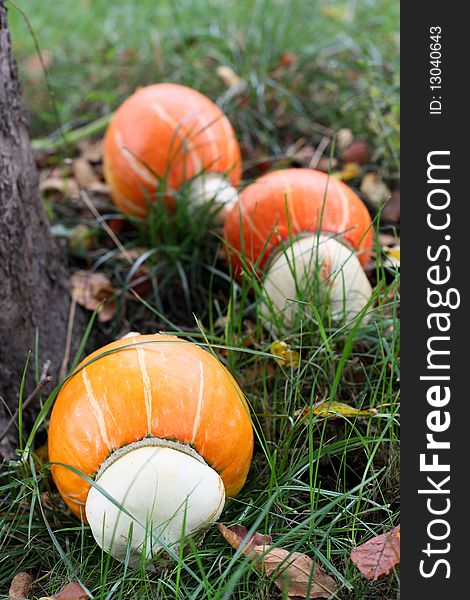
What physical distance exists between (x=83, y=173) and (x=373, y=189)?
4.51ft

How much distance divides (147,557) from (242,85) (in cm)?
239

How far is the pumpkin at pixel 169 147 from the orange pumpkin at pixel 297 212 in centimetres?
29

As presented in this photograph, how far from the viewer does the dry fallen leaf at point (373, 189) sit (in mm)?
2924

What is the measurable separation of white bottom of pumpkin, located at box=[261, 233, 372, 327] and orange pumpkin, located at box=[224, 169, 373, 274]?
0.06 m

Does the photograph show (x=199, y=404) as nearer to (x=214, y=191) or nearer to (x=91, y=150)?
(x=214, y=191)

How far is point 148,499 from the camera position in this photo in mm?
1598

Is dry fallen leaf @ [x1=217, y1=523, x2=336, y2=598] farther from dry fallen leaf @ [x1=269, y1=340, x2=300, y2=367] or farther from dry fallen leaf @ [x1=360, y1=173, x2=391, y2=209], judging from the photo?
dry fallen leaf @ [x1=360, y1=173, x2=391, y2=209]

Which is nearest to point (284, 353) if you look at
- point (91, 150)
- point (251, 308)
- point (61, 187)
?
point (251, 308)

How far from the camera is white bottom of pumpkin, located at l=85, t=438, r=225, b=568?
1.60m

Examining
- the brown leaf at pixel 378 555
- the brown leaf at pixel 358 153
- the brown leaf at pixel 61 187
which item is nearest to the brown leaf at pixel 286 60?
the brown leaf at pixel 358 153

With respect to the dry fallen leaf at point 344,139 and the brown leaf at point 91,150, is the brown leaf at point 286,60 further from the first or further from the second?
the brown leaf at point 91,150

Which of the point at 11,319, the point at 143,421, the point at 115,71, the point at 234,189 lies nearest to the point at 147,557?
the point at 143,421

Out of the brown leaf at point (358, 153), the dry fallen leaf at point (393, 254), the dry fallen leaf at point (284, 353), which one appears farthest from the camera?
the brown leaf at point (358, 153)

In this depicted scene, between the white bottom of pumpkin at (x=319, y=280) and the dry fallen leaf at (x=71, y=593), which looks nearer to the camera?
the dry fallen leaf at (x=71, y=593)
